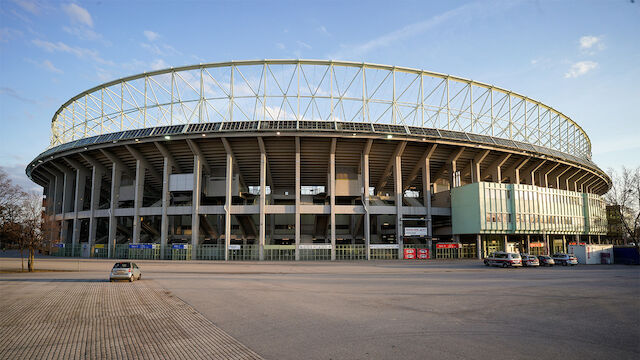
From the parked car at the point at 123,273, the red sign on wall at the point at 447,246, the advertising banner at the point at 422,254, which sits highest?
the parked car at the point at 123,273

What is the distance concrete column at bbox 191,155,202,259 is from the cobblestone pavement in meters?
29.2

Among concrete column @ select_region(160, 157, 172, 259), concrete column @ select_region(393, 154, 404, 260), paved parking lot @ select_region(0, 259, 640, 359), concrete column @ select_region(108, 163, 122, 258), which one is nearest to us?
paved parking lot @ select_region(0, 259, 640, 359)

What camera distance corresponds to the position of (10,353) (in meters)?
7.61

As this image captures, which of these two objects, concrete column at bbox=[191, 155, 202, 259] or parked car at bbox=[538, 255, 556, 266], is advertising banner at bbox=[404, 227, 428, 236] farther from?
concrete column at bbox=[191, 155, 202, 259]

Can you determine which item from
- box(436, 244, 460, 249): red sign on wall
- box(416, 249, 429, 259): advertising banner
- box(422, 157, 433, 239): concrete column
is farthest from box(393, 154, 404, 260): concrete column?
box(436, 244, 460, 249): red sign on wall

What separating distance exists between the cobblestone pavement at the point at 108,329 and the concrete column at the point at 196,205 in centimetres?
2923

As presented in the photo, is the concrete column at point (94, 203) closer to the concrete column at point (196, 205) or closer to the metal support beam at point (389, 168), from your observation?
the concrete column at point (196, 205)

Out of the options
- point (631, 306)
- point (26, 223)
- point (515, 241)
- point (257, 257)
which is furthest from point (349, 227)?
point (631, 306)

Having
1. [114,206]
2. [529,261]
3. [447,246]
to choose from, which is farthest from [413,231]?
[114,206]

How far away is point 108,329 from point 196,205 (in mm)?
37002

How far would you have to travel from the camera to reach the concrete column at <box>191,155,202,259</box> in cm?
4478

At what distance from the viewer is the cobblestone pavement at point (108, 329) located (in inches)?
301

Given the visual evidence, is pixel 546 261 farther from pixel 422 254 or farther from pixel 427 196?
pixel 427 196

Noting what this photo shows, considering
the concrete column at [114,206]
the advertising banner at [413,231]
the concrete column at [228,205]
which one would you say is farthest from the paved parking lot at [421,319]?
the concrete column at [114,206]
